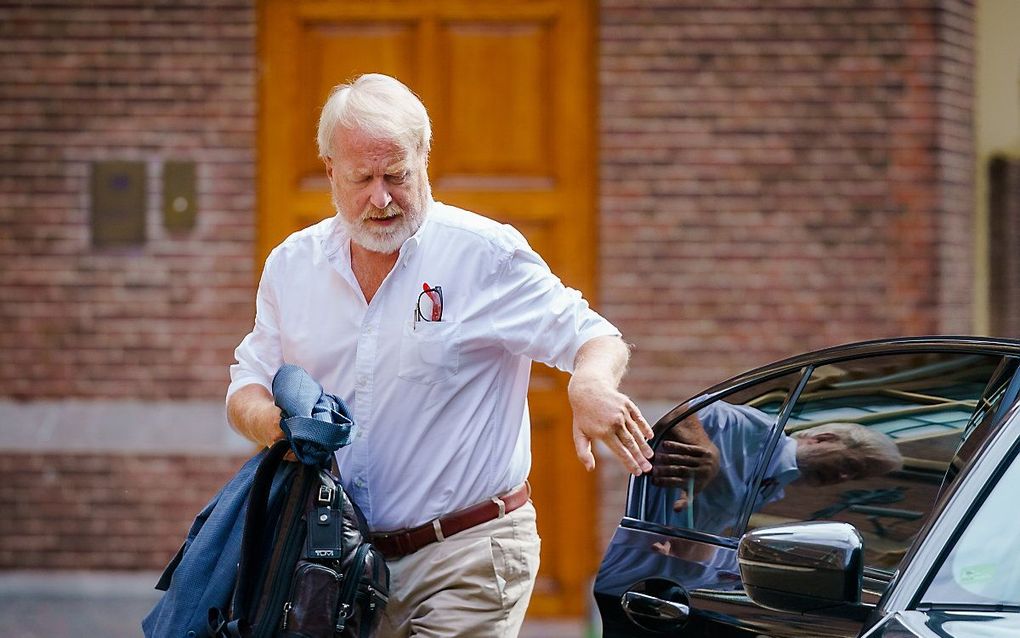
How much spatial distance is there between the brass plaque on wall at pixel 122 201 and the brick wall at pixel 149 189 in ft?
0.15

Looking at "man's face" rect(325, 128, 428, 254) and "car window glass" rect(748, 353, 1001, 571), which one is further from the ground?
"man's face" rect(325, 128, 428, 254)

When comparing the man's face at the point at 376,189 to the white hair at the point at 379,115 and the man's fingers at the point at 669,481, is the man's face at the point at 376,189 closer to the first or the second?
the white hair at the point at 379,115

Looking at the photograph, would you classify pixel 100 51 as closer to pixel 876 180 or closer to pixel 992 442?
pixel 876 180

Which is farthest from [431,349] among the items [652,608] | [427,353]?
[652,608]

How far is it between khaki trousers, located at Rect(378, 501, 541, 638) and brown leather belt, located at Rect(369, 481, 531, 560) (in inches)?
0.5

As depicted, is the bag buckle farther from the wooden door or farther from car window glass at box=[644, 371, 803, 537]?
the wooden door

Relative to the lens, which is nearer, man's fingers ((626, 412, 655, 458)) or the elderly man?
man's fingers ((626, 412, 655, 458))

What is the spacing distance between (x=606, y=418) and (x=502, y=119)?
4.59 m

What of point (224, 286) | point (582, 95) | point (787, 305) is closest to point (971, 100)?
point (787, 305)

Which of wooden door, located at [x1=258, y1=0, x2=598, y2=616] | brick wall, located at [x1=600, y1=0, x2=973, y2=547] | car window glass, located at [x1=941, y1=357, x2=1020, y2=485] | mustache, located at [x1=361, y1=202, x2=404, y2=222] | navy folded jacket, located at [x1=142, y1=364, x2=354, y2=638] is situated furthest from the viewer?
wooden door, located at [x1=258, y1=0, x2=598, y2=616]

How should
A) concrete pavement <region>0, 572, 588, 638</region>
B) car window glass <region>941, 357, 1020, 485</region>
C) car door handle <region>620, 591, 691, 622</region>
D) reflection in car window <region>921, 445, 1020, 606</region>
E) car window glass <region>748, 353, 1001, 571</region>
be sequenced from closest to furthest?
reflection in car window <region>921, 445, 1020, 606</region> → car window glass <region>941, 357, 1020, 485</region> → car window glass <region>748, 353, 1001, 571</region> → car door handle <region>620, 591, 691, 622</region> → concrete pavement <region>0, 572, 588, 638</region>

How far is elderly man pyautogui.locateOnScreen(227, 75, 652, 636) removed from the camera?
328 cm

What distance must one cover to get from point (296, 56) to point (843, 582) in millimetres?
5529

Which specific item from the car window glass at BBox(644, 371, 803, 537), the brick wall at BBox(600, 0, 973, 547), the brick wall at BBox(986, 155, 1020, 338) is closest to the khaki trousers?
the car window glass at BBox(644, 371, 803, 537)
